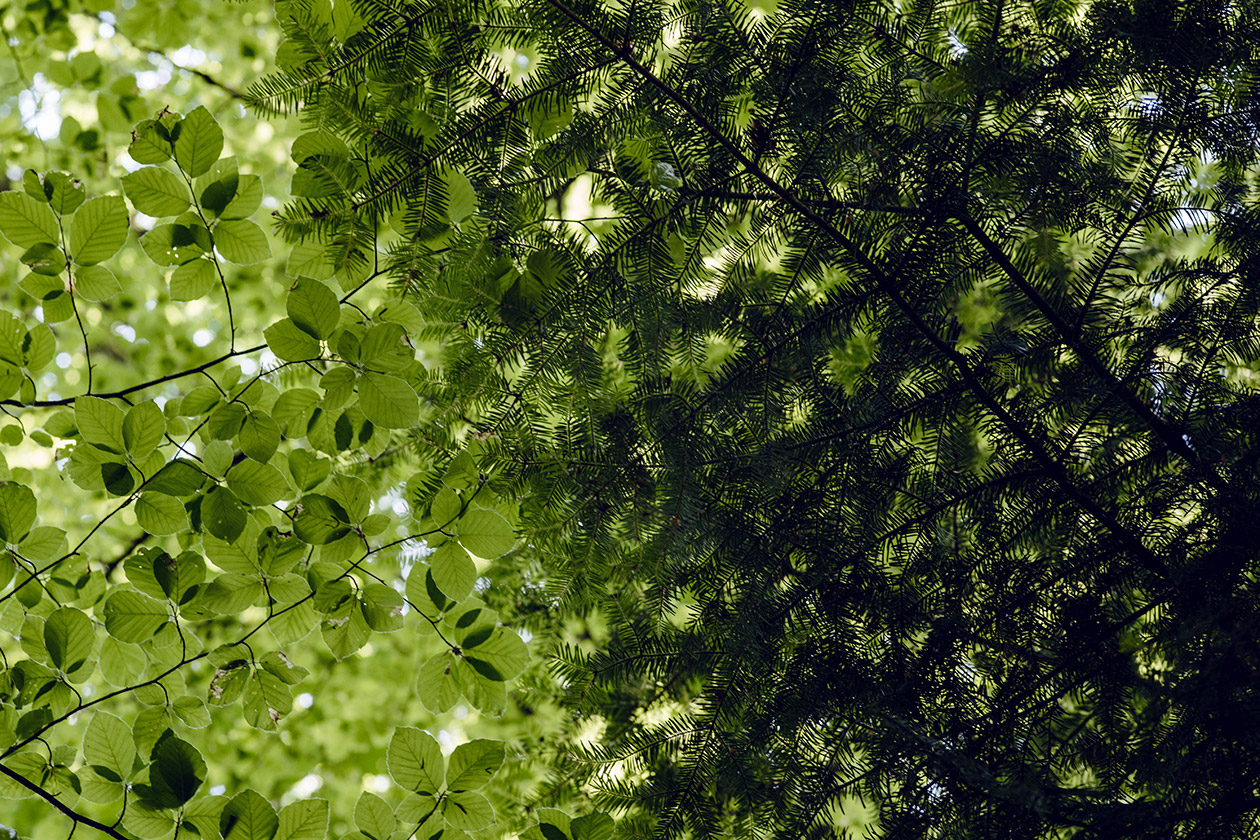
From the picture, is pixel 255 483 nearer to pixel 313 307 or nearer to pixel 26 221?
pixel 313 307

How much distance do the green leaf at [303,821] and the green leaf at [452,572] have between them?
378 millimetres

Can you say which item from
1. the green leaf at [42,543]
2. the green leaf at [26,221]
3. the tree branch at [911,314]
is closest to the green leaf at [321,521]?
the green leaf at [42,543]

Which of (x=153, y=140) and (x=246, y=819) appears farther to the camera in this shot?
(x=153, y=140)

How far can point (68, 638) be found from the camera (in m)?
1.30

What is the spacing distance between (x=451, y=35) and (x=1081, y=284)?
116 centimetres

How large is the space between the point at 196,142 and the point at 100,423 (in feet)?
1.72

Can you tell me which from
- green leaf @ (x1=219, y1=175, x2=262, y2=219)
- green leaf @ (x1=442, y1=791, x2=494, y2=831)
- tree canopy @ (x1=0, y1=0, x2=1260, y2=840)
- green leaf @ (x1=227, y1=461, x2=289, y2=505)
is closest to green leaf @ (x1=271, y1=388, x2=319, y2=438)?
tree canopy @ (x1=0, y1=0, x2=1260, y2=840)

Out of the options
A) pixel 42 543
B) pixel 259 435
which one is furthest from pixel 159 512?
pixel 42 543

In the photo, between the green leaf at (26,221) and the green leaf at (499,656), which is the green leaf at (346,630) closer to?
the green leaf at (499,656)

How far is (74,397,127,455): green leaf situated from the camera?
3.88ft

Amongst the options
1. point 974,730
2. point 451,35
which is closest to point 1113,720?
point 974,730

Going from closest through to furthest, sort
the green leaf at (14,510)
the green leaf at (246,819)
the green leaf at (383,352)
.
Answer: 1. the green leaf at (246,819)
2. the green leaf at (383,352)
3. the green leaf at (14,510)

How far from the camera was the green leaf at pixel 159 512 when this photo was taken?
4.13 feet

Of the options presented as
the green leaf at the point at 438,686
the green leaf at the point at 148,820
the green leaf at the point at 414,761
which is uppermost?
the green leaf at the point at 438,686
